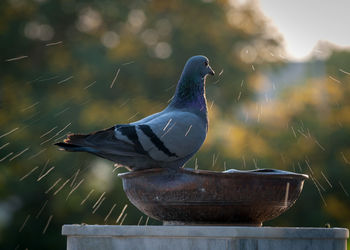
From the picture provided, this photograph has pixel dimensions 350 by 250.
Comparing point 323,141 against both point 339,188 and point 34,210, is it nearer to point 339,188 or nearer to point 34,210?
point 339,188

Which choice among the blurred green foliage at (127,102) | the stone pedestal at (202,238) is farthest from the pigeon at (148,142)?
the blurred green foliage at (127,102)

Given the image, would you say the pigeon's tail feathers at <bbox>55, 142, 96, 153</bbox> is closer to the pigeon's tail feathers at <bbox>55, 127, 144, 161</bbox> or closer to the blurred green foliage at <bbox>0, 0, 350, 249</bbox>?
the pigeon's tail feathers at <bbox>55, 127, 144, 161</bbox>

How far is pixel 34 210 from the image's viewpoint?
44.8 feet

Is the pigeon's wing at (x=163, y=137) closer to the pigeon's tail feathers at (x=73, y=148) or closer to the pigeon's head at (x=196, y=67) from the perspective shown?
the pigeon's tail feathers at (x=73, y=148)

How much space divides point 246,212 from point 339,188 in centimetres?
1000

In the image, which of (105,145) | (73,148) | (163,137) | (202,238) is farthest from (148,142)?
(202,238)

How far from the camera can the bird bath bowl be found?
15.1 feet

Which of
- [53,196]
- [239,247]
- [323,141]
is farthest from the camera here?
[323,141]

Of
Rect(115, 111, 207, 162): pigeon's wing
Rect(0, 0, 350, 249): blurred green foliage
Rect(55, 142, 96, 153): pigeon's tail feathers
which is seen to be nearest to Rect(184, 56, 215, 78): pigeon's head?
Rect(115, 111, 207, 162): pigeon's wing

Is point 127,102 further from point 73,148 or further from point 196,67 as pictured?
point 73,148

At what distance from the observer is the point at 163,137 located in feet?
15.7

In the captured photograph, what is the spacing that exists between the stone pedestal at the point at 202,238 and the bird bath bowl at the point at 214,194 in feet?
1.06

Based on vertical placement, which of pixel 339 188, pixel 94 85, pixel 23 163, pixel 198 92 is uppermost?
pixel 198 92

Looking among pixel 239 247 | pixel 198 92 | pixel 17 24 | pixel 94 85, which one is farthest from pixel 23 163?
pixel 239 247
